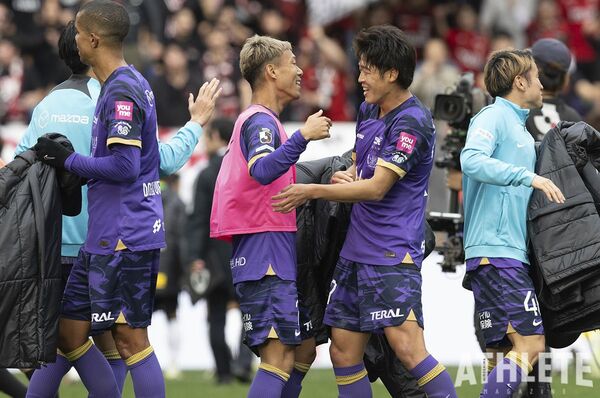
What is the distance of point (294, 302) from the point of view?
775cm

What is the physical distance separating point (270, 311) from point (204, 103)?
149 cm

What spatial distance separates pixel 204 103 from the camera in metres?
8.41

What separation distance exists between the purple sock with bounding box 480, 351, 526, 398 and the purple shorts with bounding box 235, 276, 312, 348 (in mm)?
1174

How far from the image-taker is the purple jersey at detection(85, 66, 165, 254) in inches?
297

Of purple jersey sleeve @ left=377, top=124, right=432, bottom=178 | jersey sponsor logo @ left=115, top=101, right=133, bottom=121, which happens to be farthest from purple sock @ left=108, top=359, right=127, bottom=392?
purple jersey sleeve @ left=377, top=124, right=432, bottom=178

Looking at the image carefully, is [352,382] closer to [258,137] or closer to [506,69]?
[258,137]

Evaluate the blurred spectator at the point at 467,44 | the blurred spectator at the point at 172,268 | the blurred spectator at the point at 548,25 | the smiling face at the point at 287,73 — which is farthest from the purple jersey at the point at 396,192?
the blurred spectator at the point at 548,25

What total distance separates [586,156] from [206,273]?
606 centimetres

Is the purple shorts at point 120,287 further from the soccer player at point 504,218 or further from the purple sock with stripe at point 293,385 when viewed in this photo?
the soccer player at point 504,218

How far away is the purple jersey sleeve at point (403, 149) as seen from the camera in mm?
7652

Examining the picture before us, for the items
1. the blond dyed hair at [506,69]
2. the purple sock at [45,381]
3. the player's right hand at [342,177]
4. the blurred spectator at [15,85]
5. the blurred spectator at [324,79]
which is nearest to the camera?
the player's right hand at [342,177]

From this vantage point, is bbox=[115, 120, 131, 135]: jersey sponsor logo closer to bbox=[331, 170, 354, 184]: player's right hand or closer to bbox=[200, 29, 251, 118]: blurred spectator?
bbox=[331, 170, 354, 184]: player's right hand

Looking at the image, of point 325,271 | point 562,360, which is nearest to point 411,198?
point 325,271

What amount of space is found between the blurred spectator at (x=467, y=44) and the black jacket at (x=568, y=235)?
9.93m
